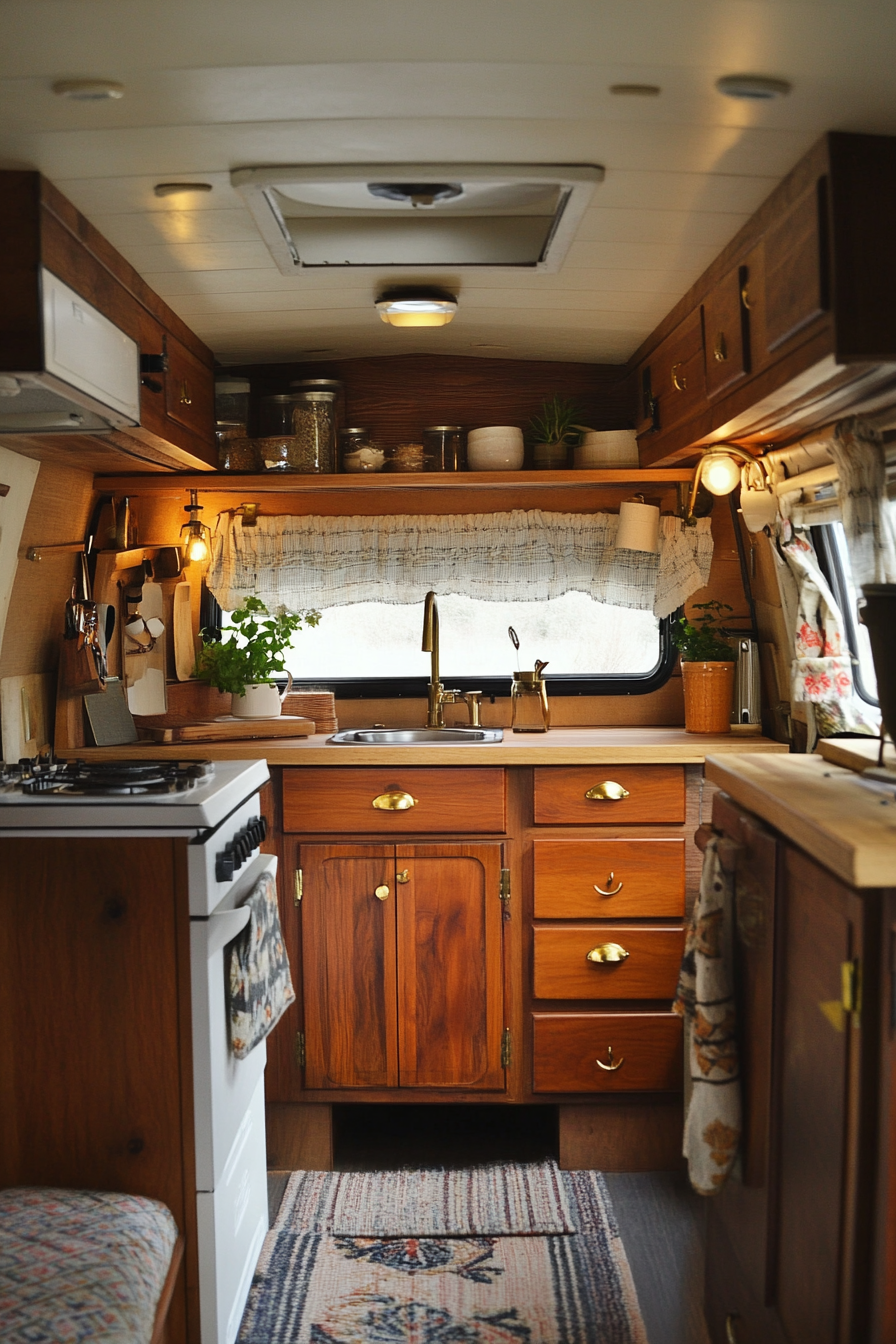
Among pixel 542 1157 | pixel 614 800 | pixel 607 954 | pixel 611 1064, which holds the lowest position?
pixel 542 1157

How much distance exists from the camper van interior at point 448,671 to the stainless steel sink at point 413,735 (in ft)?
0.06

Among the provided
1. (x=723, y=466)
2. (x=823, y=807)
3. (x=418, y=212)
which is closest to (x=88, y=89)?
(x=418, y=212)

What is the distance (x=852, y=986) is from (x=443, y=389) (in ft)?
8.46

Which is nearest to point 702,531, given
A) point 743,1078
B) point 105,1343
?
point 743,1078

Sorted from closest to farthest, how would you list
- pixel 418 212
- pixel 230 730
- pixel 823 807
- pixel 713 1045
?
pixel 823 807 < pixel 713 1045 < pixel 418 212 < pixel 230 730

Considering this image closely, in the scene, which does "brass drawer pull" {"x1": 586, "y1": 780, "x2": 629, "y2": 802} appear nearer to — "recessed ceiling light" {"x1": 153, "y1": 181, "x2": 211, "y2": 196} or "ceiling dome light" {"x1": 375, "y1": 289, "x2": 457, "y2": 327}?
"ceiling dome light" {"x1": 375, "y1": 289, "x2": 457, "y2": 327}

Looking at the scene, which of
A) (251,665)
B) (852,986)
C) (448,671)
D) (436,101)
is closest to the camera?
(852,986)

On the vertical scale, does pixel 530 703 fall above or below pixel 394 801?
above

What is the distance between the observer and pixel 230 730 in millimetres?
3291

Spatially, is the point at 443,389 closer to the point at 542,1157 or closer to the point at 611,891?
the point at 611,891

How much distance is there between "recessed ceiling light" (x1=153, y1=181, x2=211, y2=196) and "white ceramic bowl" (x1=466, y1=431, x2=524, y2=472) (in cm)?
140

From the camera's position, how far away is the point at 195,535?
3525 millimetres

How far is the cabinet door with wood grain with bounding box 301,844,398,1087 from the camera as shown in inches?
120

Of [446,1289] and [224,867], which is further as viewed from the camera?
[446,1289]
